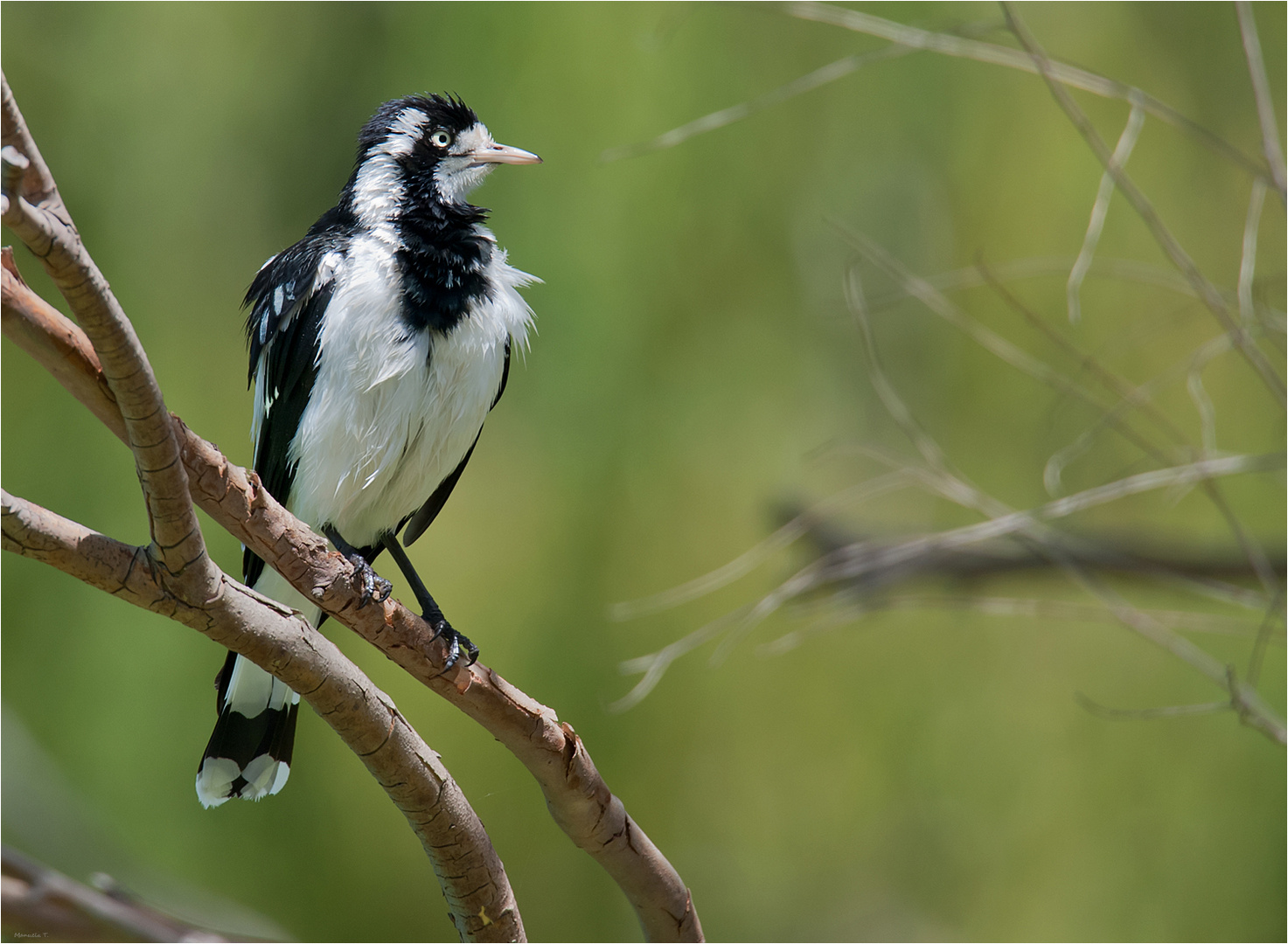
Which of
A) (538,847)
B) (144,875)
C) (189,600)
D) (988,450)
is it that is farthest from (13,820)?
(988,450)

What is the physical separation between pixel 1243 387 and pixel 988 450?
2.54 feet

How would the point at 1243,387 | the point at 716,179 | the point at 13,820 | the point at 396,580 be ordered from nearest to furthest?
the point at 13,820 → the point at 396,580 → the point at 1243,387 → the point at 716,179

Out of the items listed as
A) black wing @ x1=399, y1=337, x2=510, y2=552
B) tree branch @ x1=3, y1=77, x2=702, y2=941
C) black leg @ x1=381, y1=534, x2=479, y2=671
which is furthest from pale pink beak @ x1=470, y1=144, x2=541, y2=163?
tree branch @ x1=3, y1=77, x2=702, y2=941

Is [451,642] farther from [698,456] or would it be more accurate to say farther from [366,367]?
[698,456]

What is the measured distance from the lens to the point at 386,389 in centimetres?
165

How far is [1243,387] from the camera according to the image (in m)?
3.25

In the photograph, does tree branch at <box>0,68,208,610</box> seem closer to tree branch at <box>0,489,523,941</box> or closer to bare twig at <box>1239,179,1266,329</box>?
tree branch at <box>0,489,523,941</box>

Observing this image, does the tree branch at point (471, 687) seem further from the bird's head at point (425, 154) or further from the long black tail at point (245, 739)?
the bird's head at point (425, 154)

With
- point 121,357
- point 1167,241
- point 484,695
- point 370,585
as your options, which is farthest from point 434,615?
point 1167,241

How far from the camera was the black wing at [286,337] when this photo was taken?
1.67 meters

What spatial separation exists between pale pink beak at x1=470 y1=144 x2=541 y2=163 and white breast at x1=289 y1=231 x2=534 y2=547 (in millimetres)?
207

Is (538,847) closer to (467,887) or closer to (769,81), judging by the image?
(467,887)

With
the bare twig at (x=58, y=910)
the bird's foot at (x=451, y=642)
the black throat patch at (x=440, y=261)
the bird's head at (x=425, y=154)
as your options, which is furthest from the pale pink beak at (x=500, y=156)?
the bare twig at (x=58, y=910)

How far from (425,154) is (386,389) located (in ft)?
1.65
